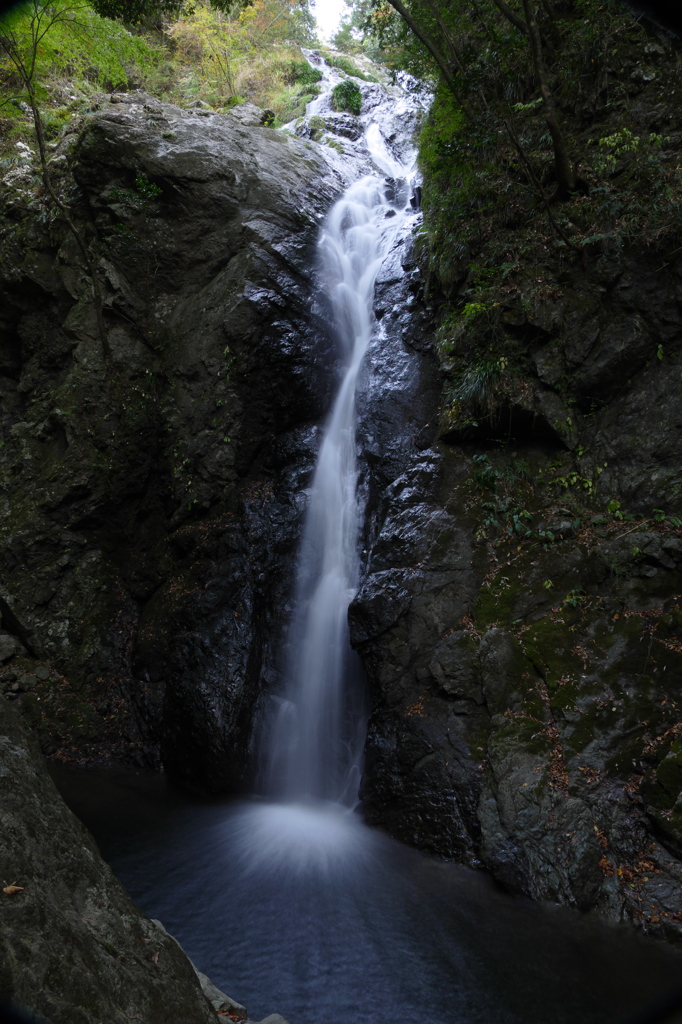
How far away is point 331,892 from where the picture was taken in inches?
207

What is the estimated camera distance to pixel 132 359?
1068cm

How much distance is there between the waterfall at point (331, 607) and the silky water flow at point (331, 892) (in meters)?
0.02

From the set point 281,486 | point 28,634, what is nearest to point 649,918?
point 281,486

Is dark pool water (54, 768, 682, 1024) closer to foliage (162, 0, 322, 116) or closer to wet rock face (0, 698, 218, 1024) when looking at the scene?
wet rock face (0, 698, 218, 1024)

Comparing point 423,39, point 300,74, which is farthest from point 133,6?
point 300,74

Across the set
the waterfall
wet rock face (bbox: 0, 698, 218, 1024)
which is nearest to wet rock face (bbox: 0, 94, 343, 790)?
the waterfall

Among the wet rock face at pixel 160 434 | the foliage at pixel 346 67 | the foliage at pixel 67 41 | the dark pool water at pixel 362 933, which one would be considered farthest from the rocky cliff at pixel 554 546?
the foliage at pixel 346 67

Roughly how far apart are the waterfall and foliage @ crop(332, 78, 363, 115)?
10110 millimetres

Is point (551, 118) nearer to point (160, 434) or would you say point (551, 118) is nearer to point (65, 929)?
point (160, 434)

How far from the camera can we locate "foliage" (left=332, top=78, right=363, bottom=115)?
60.2 feet

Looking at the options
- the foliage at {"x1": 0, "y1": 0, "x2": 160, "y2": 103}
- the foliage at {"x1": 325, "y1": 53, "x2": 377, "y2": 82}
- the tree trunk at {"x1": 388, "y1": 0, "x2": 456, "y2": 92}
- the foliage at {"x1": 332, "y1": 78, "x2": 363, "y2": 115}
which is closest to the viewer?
the tree trunk at {"x1": 388, "y1": 0, "x2": 456, "y2": 92}

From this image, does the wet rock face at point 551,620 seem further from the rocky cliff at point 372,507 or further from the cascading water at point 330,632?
the cascading water at point 330,632

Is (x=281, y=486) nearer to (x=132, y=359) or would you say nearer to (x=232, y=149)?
(x=132, y=359)

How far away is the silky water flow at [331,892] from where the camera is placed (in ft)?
13.1
